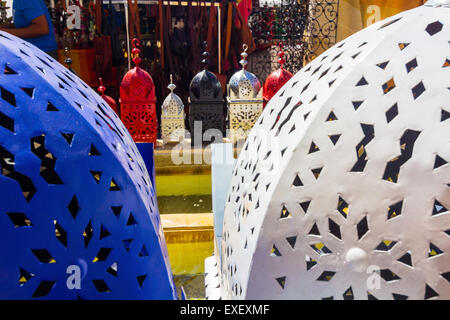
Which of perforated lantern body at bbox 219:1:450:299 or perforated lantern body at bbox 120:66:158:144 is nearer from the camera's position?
perforated lantern body at bbox 219:1:450:299

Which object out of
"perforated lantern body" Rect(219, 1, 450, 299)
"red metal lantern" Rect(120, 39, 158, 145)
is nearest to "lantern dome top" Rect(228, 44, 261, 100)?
"red metal lantern" Rect(120, 39, 158, 145)

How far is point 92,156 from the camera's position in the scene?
0.57 metres

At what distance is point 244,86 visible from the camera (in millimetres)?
2729

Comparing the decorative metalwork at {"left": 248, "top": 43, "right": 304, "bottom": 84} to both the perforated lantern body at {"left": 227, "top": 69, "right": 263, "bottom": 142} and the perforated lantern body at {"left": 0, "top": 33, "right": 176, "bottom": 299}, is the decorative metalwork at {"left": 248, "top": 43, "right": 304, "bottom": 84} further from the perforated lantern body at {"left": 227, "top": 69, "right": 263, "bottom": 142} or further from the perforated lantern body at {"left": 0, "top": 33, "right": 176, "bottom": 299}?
the perforated lantern body at {"left": 0, "top": 33, "right": 176, "bottom": 299}

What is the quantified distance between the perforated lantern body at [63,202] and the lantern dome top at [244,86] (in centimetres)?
214

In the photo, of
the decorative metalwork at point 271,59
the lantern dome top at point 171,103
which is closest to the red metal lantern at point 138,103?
the lantern dome top at point 171,103

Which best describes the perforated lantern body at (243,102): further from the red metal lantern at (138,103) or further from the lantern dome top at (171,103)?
the red metal lantern at (138,103)

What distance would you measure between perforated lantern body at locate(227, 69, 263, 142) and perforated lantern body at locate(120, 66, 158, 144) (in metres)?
0.56

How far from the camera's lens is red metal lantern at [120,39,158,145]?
2.59 meters

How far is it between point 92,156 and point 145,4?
3990 millimetres

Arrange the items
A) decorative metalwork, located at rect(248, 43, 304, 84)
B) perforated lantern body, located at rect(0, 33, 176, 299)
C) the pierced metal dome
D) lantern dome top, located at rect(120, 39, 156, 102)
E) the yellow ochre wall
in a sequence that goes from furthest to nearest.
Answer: decorative metalwork, located at rect(248, 43, 304, 84), the yellow ochre wall, the pierced metal dome, lantern dome top, located at rect(120, 39, 156, 102), perforated lantern body, located at rect(0, 33, 176, 299)

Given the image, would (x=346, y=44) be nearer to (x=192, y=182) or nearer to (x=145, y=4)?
(x=192, y=182)

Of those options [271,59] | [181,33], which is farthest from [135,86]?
[271,59]

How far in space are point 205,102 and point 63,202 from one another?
2259 mm
